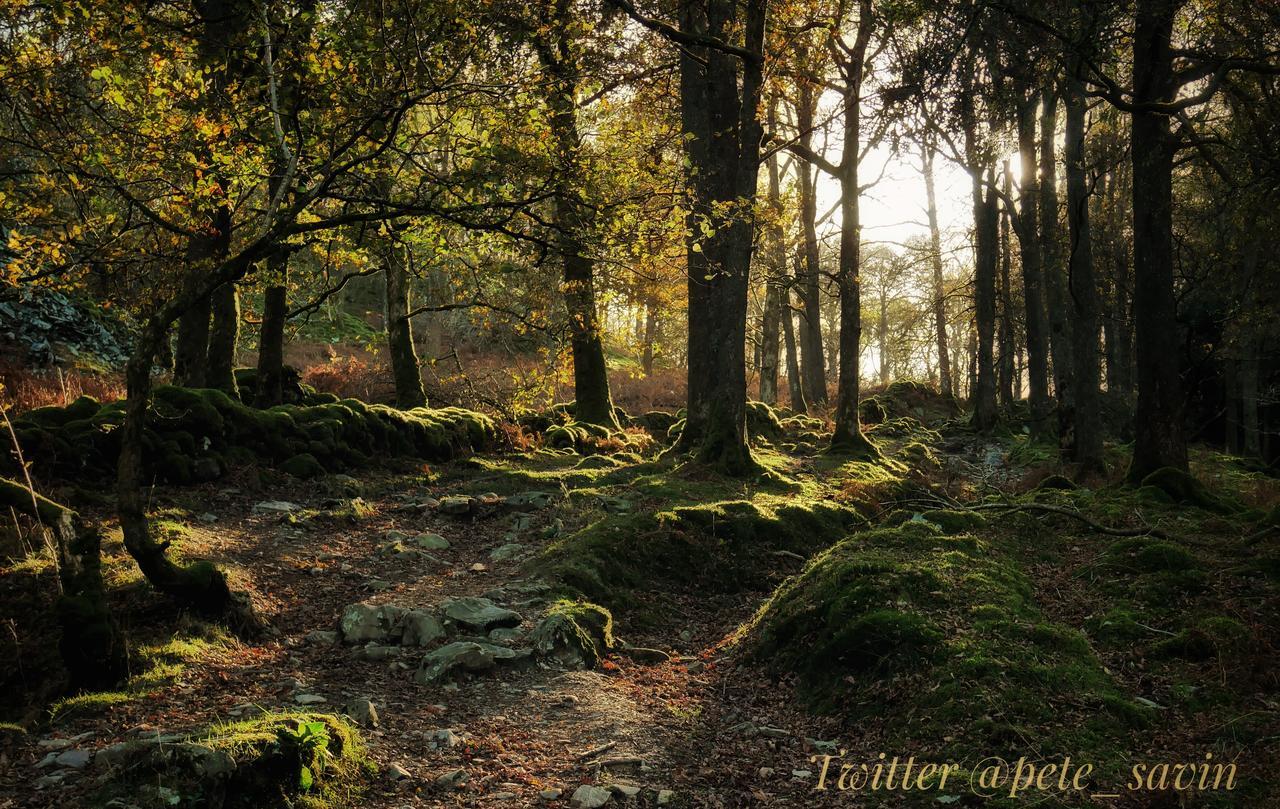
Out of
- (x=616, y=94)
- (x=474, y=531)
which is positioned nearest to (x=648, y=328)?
(x=616, y=94)

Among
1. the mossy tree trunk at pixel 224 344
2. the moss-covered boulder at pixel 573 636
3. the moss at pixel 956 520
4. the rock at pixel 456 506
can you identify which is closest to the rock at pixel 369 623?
the moss-covered boulder at pixel 573 636

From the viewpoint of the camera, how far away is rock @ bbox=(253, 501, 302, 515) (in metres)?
10.2

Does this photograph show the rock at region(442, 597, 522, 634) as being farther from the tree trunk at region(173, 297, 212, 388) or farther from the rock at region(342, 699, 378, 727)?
the tree trunk at region(173, 297, 212, 388)

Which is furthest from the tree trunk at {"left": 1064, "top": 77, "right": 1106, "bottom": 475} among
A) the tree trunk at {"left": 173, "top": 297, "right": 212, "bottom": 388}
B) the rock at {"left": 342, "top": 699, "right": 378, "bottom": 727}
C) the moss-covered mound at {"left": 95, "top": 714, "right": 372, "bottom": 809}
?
the tree trunk at {"left": 173, "top": 297, "right": 212, "bottom": 388}

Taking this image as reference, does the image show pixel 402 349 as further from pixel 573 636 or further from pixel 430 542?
pixel 573 636

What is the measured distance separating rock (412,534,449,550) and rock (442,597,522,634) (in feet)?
7.61

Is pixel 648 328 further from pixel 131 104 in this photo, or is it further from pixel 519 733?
pixel 519 733

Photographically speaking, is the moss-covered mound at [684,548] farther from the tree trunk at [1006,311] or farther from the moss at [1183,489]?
the tree trunk at [1006,311]

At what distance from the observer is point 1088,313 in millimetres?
14961

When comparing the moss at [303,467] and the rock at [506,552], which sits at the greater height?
the moss at [303,467]

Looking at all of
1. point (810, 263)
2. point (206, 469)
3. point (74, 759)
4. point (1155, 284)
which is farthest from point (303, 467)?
point (810, 263)

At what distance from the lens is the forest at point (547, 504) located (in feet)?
15.6

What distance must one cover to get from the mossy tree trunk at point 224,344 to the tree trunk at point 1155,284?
46.3 feet

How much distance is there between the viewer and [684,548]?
9250 millimetres
